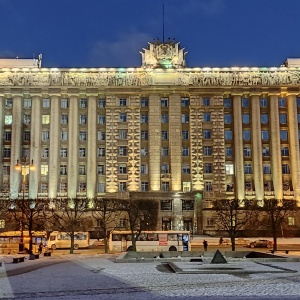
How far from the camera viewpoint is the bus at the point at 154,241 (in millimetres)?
53094

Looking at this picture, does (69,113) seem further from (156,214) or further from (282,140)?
(282,140)

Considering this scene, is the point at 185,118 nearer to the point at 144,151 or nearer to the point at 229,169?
the point at 144,151

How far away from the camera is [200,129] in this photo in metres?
85.3

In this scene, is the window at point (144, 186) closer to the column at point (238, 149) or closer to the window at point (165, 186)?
the window at point (165, 186)

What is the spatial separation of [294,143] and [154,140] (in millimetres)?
21380

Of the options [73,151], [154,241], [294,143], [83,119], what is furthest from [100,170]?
[154,241]

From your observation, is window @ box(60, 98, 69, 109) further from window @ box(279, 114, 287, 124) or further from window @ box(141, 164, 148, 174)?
window @ box(279, 114, 287, 124)

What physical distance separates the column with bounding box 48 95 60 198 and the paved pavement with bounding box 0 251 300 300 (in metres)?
55.1

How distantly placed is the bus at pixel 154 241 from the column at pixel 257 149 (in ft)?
105

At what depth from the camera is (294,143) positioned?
84625 millimetres

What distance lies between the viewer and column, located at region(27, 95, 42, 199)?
83750 millimetres

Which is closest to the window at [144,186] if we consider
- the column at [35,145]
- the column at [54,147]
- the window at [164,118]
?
the window at [164,118]

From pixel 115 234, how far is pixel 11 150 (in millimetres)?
35185

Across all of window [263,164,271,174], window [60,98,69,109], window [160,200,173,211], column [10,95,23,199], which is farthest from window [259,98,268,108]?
column [10,95,23,199]
